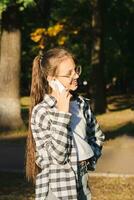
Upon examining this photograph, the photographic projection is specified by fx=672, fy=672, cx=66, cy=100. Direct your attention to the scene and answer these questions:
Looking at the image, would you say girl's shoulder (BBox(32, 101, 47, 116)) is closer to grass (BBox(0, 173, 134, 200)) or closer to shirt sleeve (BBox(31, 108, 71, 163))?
shirt sleeve (BBox(31, 108, 71, 163))

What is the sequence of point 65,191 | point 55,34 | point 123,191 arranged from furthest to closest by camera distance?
point 55,34 < point 123,191 < point 65,191

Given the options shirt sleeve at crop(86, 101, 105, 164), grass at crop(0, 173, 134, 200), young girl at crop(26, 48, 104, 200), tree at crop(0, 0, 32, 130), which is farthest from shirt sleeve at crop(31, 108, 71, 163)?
tree at crop(0, 0, 32, 130)

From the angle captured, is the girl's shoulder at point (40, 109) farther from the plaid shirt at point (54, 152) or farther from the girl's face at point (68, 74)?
the girl's face at point (68, 74)

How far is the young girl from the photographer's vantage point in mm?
3924

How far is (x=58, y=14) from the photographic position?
38438 millimetres

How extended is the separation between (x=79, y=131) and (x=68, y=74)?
361mm

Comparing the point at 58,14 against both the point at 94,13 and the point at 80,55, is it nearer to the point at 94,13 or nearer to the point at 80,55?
the point at 80,55

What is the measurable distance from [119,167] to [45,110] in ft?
24.5

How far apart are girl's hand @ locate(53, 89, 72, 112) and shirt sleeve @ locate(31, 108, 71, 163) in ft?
0.13

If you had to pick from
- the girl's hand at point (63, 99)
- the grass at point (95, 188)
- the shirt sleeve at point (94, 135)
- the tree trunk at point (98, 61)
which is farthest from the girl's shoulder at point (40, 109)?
the tree trunk at point (98, 61)

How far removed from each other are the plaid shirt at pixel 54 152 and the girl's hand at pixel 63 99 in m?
0.03

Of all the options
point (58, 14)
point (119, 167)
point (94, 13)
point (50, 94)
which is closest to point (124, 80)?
point (58, 14)

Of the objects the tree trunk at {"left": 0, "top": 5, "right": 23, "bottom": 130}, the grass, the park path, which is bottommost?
the park path

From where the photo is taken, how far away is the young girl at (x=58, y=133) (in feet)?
12.9
